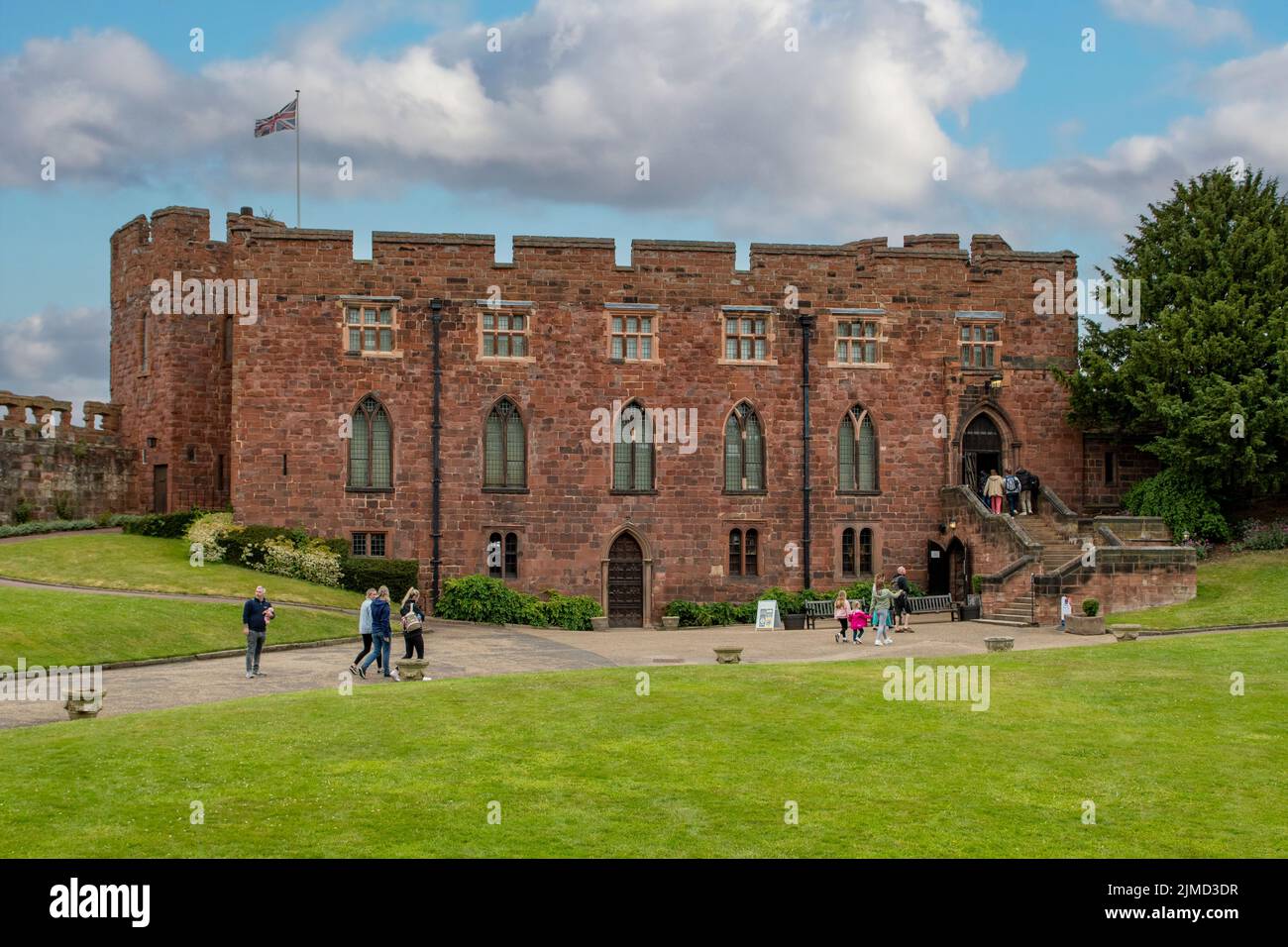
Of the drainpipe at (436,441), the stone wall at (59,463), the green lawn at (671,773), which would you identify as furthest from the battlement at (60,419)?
the green lawn at (671,773)

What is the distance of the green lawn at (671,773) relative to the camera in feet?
43.1

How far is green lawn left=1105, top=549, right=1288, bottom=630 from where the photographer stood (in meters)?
32.8

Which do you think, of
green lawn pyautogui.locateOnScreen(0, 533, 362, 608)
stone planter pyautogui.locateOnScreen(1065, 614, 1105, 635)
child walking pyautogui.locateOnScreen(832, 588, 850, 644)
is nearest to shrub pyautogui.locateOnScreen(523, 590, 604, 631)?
green lawn pyautogui.locateOnScreen(0, 533, 362, 608)

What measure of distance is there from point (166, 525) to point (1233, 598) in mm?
33485

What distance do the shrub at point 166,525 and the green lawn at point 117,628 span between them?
33.8ft

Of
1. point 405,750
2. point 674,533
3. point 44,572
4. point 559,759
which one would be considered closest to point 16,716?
point 405,750

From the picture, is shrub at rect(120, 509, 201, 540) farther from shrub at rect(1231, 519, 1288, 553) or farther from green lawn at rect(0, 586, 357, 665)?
shrub at rect(1231, 519, 1288, 553)

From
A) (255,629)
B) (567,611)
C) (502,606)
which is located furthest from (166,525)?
(255,629)

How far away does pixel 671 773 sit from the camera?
51.8 ft

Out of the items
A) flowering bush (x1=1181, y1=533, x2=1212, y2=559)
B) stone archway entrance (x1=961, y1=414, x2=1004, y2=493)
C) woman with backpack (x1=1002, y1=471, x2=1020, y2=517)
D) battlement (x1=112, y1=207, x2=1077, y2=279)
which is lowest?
flowering bush (x1=1181, y1=533, x2=1212, y2=559)

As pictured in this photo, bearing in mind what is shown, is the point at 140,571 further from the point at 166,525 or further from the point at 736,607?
the point at 736,607

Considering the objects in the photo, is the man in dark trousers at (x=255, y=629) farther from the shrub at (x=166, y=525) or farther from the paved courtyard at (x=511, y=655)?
the shrub at (x=166, y=525)

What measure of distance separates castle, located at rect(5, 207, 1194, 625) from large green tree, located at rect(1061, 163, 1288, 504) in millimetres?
2323
